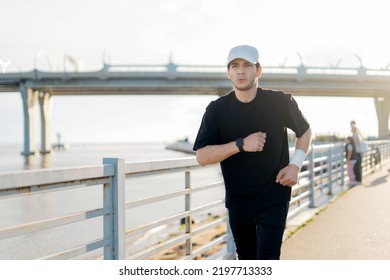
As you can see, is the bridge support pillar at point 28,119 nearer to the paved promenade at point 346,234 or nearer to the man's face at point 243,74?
the paved promenade at point 346,234

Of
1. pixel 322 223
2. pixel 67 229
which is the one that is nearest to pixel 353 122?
pixel 322 223

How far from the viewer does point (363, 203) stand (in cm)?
962

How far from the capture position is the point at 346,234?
6656 mm

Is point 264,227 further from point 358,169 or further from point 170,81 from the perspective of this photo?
point 170,81

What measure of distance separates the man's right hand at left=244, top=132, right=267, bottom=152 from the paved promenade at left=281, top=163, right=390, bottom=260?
2944 mm

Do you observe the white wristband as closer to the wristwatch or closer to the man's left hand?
the man's left hand

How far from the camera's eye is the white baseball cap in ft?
9.60

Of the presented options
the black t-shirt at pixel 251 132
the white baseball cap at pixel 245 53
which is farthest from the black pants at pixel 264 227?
the white baseball cap at pixel 245 53

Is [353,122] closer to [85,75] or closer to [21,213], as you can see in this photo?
[21,213]

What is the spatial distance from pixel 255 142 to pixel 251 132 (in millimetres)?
177

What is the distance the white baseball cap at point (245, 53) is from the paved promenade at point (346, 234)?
3.14 m

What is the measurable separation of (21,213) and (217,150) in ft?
52.5

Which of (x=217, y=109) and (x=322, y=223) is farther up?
(x=217, y=109)
